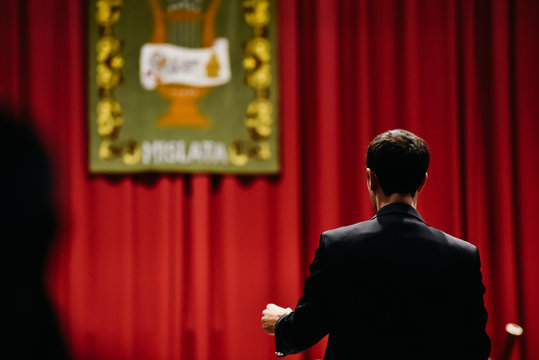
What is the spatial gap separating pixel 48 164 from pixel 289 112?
88.1 inches

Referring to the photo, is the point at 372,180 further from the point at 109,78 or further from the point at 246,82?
the point at 109,78

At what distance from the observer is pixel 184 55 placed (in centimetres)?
263

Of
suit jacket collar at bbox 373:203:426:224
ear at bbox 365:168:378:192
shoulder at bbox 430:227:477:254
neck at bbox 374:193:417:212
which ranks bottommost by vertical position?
shoulder at bbox 430:227:477:254

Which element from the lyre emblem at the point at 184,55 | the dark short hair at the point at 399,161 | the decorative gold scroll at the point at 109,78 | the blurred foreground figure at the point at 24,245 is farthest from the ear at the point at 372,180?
the decorative gold scroll at the point at 109,78

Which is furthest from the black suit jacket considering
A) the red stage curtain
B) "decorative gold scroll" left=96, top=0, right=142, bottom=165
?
"decorative gold scroll" left=96, top=0, right=142, bottom=165

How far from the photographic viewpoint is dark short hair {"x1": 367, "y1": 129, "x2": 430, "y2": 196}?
1.13 meters

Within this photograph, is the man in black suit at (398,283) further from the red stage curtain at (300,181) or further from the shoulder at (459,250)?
the red stage curtain at (300,181)

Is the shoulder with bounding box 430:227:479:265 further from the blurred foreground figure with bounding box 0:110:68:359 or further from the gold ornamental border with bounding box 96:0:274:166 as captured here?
the gold ornamental border with bounding box 96:0:274:166

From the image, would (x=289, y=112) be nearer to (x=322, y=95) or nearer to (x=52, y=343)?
(x=322, y=95)

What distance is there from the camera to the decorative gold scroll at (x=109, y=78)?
2645 mm

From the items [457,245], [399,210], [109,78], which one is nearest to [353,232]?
[399,210]

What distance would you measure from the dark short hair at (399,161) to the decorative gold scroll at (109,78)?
179 centimetres

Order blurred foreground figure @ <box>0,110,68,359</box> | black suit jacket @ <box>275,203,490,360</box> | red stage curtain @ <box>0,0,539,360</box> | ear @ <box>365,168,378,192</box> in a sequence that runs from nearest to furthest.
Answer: blurred foreground figure @ <box>0,110,68,359</box> < black suit jacket @ <box>275,203,490,360</box> < ear @ <box>365,168,378,192</box> < red stage curtain @ <box>0,0,539,360</box>

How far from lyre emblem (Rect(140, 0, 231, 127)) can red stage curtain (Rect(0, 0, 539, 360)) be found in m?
0.34
